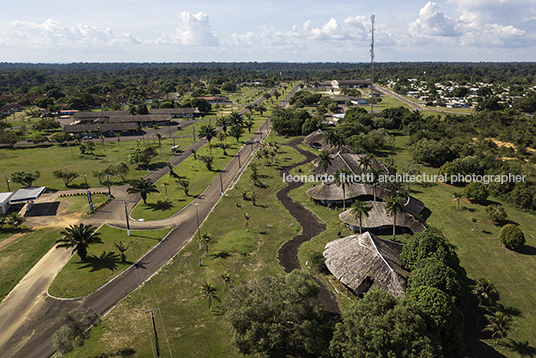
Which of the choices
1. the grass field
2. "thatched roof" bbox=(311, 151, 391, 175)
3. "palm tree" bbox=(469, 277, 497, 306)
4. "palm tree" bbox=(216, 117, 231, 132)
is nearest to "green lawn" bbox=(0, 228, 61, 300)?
the grass field

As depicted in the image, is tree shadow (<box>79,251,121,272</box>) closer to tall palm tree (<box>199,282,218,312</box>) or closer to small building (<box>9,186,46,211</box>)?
tall palm tree (<box>199,282,218,312</box>)

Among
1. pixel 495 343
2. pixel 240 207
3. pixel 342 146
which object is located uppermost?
pixel 342 146

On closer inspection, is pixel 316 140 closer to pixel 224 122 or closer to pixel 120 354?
pixel 224 122

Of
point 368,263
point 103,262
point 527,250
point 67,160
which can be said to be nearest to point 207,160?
point 103,262

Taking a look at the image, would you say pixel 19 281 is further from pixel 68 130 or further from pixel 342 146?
pixel 68 130

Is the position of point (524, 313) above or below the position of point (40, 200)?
below

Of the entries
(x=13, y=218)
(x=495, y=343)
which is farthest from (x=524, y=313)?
(x=13, y=218)

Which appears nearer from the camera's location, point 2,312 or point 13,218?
point 2,312
